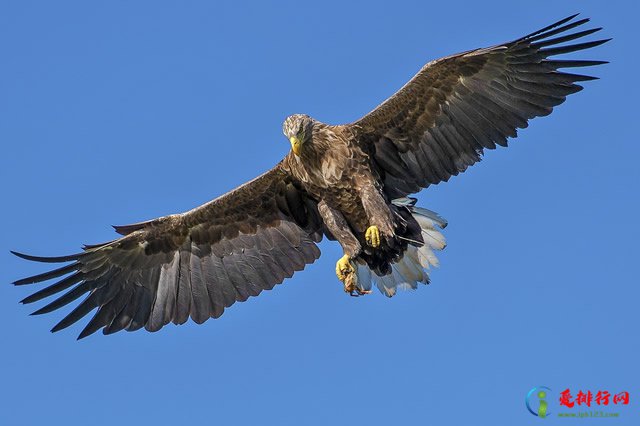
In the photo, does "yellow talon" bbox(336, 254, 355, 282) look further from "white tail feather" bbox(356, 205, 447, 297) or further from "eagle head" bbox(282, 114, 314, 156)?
"eagle head" bbox(282, 114, 314, 156)

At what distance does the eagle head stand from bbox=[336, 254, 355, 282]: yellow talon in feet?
3.85

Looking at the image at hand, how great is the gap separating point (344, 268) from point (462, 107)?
6.55ft

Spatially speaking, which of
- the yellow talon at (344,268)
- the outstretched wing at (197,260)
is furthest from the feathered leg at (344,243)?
the outstretched wing at (197,260)

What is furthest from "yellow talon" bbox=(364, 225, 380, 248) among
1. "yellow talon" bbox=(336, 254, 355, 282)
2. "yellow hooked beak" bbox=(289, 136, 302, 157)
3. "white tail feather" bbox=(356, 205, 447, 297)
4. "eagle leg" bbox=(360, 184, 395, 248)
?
"yellow hooked beak" bbox=(289, 136, 302, 157)

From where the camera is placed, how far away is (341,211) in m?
13.0

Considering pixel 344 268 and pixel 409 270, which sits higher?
pixel 409 270

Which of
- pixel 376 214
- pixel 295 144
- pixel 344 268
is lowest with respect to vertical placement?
pixel 344 268

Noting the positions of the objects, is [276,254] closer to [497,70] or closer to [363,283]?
[363,283]

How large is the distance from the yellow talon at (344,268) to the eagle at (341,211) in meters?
0.01

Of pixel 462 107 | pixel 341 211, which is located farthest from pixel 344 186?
pixel 462 107

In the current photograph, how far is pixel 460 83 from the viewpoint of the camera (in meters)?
12.8

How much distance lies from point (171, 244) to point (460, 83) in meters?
3.55

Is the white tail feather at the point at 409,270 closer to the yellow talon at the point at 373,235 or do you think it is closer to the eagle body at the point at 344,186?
the eagle body at the point at 344,186

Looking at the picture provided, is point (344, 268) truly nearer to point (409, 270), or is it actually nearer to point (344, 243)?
point (344, 243)
